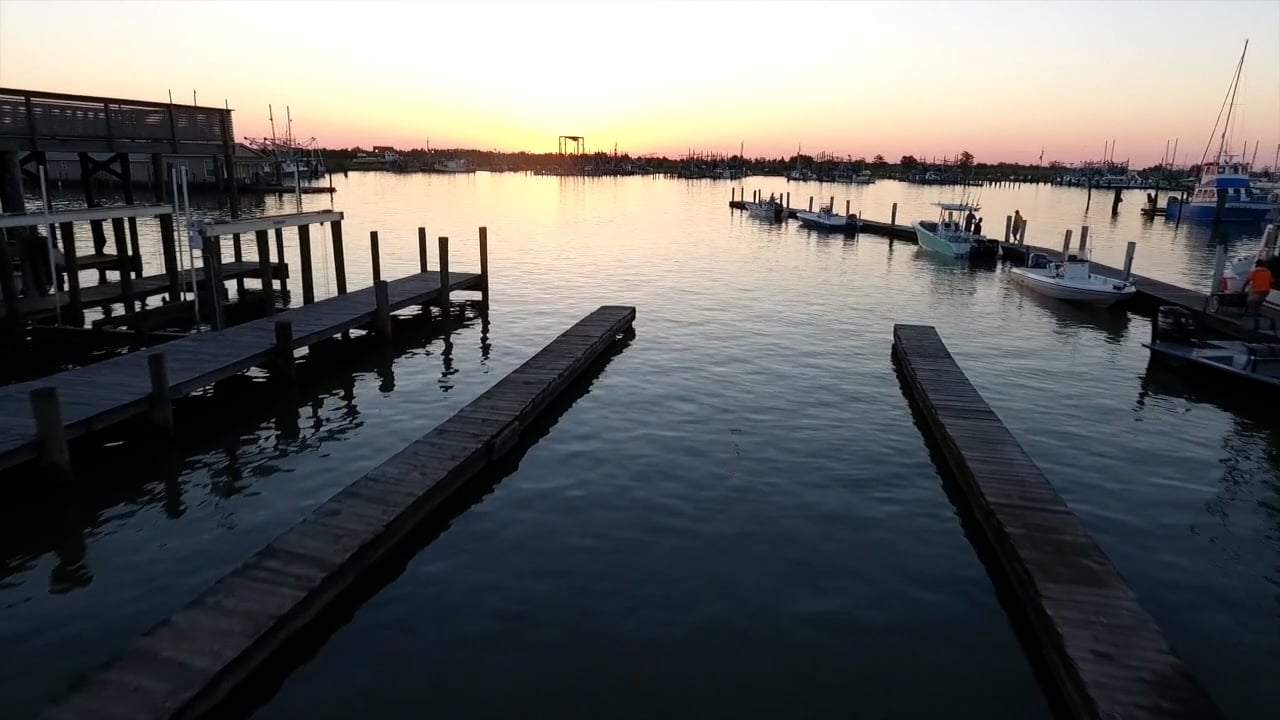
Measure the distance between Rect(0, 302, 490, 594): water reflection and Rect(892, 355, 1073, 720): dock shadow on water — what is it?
39.2 ft

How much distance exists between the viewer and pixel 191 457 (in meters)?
13.9

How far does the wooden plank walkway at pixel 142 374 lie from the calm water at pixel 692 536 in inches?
42.3

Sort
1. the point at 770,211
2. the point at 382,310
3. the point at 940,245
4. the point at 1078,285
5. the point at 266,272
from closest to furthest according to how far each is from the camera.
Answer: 1. the point at 382,310
2. the point at 266,272
3. the point at 1078,285
4. the point at 940,245
5. the point at 770,211

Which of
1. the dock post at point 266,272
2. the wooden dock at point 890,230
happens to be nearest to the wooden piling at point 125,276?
the dock post at point 266,272

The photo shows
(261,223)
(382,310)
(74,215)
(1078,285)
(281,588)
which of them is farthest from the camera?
(1078,285)

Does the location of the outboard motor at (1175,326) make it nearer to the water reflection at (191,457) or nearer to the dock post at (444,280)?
the water reflection at (191,457)

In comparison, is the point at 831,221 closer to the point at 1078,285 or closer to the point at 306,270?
the point at 1078,285

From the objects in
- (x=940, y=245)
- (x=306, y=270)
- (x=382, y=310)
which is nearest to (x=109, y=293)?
(x=306, y=270)

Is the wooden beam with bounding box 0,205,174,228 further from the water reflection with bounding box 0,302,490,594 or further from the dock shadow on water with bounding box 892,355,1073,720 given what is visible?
the dock shadow on water with bounding box 892,355,1073,720

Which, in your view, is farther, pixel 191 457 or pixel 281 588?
pixel 191 457

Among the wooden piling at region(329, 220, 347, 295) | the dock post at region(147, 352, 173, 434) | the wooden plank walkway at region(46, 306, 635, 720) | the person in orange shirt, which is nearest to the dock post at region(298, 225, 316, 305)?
Result: the wooden piling at region(329, 220, 347, 295)

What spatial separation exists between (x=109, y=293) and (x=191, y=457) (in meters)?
13.0

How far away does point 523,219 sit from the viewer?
67062mm

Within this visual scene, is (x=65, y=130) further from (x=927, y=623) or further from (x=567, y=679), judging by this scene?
(x=927, y=623)
